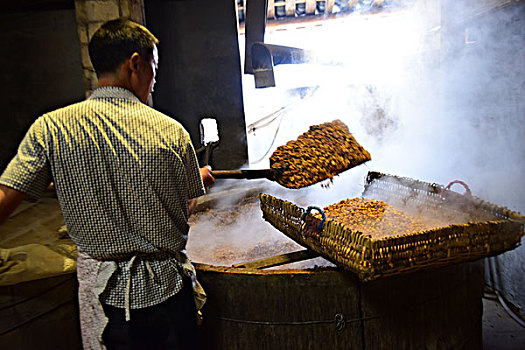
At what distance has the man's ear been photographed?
174cm

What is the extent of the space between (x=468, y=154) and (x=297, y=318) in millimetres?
3420

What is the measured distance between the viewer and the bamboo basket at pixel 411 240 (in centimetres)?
185

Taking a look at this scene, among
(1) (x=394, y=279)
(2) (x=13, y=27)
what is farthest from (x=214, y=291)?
(2) (x=13, y=27)

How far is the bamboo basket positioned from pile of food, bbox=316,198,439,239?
0.23m

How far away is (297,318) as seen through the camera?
2.28 m

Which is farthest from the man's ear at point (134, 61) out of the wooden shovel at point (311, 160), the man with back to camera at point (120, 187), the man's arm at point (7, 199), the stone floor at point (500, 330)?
the stone floor at point (500, 330)

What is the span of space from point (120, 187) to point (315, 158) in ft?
4.67

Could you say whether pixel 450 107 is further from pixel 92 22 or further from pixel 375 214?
pixel 92 22

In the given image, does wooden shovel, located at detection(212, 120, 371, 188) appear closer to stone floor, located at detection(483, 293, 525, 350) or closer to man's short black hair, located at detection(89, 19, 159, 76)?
man's short black hair, located at detection(89, 19, 159, 76)

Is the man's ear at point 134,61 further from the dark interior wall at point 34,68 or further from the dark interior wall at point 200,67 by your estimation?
the dark interior wall at point 200,67

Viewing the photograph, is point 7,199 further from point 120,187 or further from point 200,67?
point 200,67

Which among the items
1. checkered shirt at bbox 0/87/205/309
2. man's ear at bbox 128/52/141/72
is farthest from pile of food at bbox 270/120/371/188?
man's ear at bbox 128/52/141/72

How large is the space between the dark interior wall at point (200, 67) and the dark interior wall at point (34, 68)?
139 centimetres

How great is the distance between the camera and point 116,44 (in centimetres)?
171
